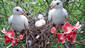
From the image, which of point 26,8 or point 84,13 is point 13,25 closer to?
point 26,8

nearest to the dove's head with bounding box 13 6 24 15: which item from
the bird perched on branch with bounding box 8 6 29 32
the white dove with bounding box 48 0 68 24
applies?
the bird perched on branch with bounding box 8 6 29 32

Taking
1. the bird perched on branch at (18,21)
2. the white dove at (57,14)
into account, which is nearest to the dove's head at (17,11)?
the bird perched on branch at (18,21)

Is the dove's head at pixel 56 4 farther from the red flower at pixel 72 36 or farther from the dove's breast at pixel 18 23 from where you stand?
the red flower at pixel 72 36

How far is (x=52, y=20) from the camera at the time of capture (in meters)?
2.24

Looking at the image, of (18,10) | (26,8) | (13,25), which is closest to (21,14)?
(18,10)

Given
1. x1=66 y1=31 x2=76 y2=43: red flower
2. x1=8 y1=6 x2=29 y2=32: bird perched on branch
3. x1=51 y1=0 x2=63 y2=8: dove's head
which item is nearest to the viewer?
x1=66 y1=31 x2=76 y2=43: red flower

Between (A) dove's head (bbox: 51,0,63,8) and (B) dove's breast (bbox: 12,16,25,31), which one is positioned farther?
(B) dove's breast (bbox: 12,16,25,31)

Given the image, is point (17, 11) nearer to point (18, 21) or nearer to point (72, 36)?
point (18, 21)

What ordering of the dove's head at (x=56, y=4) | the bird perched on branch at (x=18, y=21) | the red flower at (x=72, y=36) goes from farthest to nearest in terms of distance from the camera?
the bird perched on branch at (x=18, y=21), the dove's head at (x=56, y=4), the red flower at (x=72, y=36)

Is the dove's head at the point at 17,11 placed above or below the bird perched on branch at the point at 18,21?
above

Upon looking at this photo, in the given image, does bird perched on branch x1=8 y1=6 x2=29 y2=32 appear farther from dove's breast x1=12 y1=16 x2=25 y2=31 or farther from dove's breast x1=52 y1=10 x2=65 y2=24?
dove's breast x1=52 y1=10 x2=65 y2=24

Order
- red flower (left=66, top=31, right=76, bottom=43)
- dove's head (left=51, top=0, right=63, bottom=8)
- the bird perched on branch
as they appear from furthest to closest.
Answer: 1. the bird perched on branch
2. dove's head (left=51, top=0, right=63, bottom=8)
3. red flower (left=66, top=31, right=76, bottom=43)

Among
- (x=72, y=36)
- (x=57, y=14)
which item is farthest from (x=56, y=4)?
(x=72, y=36)

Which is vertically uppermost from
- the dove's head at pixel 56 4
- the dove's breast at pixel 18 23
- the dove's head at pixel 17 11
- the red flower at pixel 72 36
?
the dove's head at pixel 56 4
